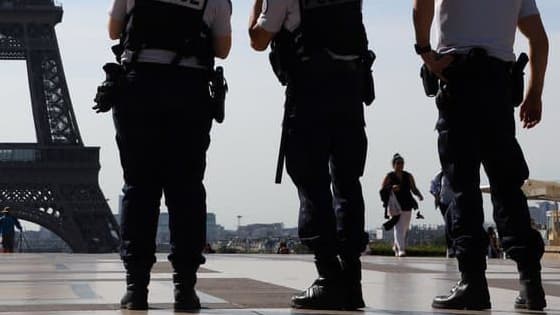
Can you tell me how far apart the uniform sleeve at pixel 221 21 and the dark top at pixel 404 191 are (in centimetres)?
1011

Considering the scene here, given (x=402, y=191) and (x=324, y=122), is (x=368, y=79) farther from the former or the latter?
(x=402, y=191)

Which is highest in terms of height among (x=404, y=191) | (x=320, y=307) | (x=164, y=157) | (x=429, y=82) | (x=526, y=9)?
(x=526, y=9)

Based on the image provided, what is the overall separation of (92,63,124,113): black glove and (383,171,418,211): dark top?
10344 millimetres

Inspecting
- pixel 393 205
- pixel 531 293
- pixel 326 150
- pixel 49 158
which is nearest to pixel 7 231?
pixel 393 205

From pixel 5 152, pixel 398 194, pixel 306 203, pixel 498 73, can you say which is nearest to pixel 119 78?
pixel 306 203

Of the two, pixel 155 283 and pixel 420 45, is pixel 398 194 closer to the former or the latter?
pixel 155 283

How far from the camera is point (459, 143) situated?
5723 mm

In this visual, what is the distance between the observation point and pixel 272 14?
221 inches

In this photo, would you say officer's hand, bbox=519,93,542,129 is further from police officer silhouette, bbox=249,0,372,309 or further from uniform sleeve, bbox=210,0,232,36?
uniform sleeve, bbox=210,0,232,36

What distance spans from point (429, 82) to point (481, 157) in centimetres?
46

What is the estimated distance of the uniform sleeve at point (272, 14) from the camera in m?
5.61

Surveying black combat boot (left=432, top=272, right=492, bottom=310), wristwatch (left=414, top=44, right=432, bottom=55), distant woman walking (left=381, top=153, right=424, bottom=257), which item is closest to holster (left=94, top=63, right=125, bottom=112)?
wristwatch (left=414, top=44, right=432, bottom=55)

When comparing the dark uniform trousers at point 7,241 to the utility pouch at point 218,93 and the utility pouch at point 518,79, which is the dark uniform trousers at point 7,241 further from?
the utility pouch at point 518,79

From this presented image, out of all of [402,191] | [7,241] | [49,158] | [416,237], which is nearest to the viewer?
[402,191]
